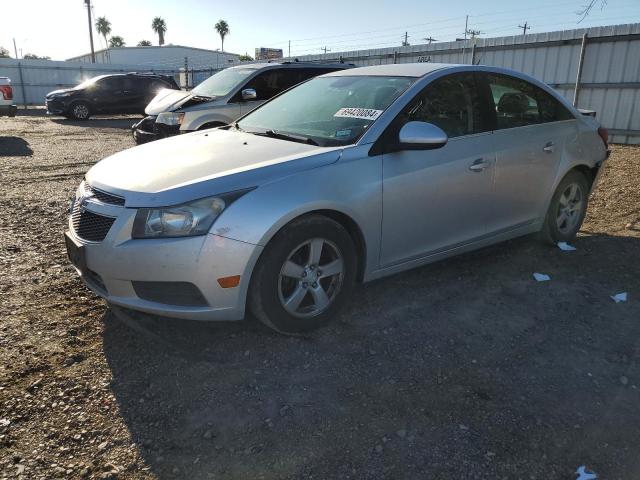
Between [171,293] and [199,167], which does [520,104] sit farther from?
[171,293]

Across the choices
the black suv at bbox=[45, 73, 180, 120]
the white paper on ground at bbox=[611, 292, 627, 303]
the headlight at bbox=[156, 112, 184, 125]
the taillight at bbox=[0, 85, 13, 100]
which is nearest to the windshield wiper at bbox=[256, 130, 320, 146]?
the white paper on ground at bbox=[611, 292, 627, 303]

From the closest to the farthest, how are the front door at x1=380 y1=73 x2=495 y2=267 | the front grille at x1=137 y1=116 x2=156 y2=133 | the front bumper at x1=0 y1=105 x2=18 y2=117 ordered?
the front door at x1=380 y1=73 x2=495 y2=267, the front grille at x1=137 y1=116 x2=156 y2=133, the front bumper at x1=0 y1=105 x2=18 y2=117

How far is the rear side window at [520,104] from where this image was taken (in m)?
4.26

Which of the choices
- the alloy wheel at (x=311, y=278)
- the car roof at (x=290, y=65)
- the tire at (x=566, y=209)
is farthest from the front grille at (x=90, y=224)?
the car roof at (x=290, y=65)

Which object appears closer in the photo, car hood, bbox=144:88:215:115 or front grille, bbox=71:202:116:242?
front grille, bbox=71:202:116:242

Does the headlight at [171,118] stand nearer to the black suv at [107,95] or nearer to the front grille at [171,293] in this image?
the front grille at [171,293]

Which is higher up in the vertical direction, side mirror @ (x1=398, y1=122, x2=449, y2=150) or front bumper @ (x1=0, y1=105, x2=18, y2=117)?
side mirror @ (x1=398, y1=122, x2=449, y2=150)

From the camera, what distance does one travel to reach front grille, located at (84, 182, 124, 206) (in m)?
2.97

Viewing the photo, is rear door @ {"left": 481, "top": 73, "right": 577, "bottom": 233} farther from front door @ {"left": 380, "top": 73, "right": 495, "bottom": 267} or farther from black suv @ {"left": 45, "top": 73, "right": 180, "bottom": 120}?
black suv @ {"left": 45, "top": 73, "right": 180, "bottom": 120}

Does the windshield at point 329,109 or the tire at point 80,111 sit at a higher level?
the windshield at point 329,109

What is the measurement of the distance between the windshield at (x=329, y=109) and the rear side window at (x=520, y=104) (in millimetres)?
891

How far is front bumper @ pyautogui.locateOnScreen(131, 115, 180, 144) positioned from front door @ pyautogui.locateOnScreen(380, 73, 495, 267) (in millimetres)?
5563

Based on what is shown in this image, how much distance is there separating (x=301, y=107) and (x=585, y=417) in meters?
2.91

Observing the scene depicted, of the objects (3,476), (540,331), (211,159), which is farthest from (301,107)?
(3,476)
